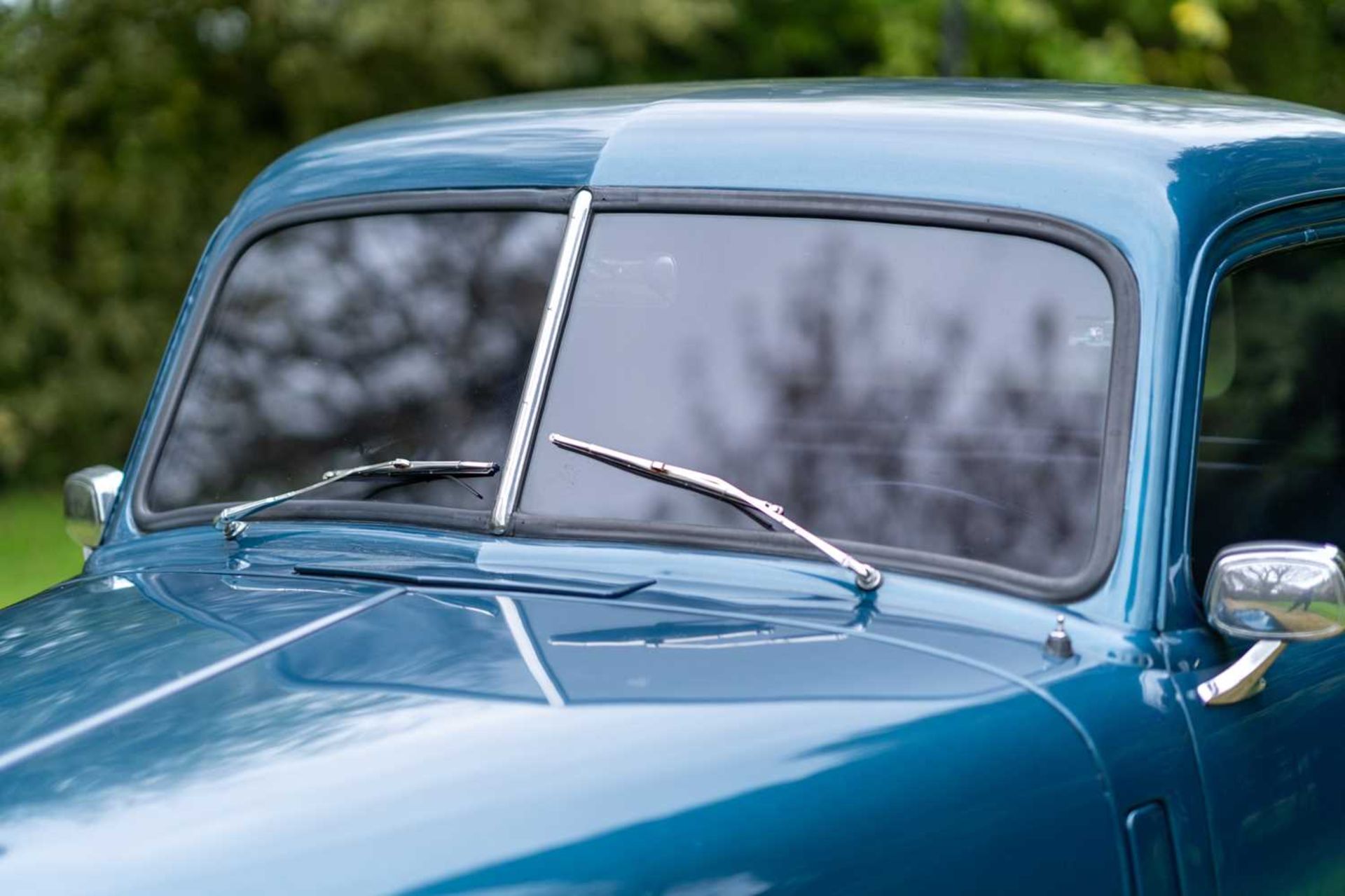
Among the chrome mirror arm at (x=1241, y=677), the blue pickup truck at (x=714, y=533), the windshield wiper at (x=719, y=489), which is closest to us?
the blue pickup truck at (x=714, y=533)

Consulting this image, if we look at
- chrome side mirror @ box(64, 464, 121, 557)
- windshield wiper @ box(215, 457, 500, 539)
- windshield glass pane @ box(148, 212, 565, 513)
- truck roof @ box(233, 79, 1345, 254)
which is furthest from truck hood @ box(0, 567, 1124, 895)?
chrome side mirror @ box(64, 464, 121, 557)

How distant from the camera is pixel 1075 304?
2.65 meters

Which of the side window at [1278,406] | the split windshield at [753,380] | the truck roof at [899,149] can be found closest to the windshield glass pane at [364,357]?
the split windshield at [753,380]

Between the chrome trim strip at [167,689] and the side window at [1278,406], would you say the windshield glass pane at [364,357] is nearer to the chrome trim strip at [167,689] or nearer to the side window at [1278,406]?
the chrome trim strip at [167,689]

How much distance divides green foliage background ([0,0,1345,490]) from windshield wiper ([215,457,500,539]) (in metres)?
8.50

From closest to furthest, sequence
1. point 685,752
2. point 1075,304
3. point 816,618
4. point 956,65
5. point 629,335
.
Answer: point 685,752 → point 816,618 → point 1075,304 → point 629,335 → point 956,65

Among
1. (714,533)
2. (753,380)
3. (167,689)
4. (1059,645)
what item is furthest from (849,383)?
(167,689)

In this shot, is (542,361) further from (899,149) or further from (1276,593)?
(1276,593)

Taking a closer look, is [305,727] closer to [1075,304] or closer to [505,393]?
[505,393]

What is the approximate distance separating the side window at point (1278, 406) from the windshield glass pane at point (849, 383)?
832mm

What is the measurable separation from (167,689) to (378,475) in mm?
888

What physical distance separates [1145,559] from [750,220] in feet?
2.83

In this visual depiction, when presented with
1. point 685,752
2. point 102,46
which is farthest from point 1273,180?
point 102,46

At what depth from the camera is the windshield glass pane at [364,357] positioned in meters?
2.94
